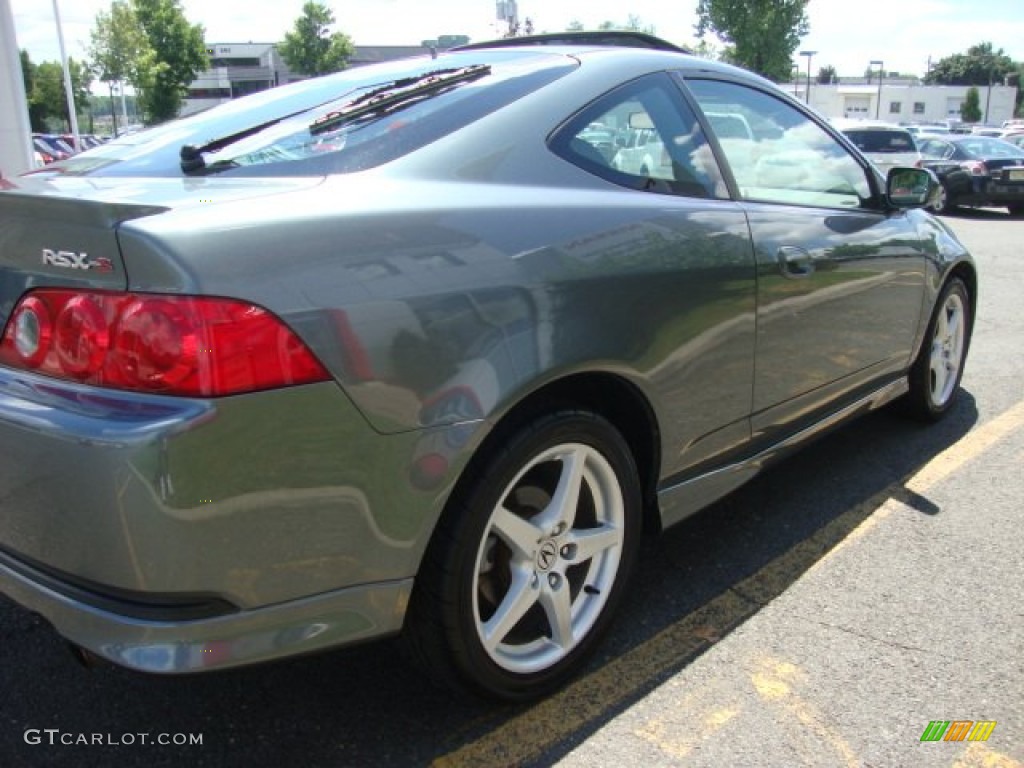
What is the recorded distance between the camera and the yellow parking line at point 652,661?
2.12 metres

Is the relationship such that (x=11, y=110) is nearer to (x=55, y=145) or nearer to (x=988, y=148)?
(x=988, y=148)

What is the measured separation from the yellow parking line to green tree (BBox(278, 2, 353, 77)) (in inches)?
2438

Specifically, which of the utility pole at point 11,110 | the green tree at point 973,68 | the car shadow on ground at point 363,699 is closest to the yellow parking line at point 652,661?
the car shadow on ground at point 363,699

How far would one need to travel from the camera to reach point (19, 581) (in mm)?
1790

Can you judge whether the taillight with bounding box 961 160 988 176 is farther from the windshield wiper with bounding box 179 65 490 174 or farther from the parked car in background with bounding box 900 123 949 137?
the windshield wiper with bounding box 179 65 490 174

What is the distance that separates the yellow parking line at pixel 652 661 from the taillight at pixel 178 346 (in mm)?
1064

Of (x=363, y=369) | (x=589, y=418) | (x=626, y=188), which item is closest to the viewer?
(x=363, y=369)

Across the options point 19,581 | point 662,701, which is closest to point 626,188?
point 662,701

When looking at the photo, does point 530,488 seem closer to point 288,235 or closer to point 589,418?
point 589,418

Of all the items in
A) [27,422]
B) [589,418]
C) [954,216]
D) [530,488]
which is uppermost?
[27,422]

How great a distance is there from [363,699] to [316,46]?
64.3 m

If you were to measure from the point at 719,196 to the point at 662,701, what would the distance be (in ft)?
4.82

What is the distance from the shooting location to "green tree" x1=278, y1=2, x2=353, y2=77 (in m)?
59.8

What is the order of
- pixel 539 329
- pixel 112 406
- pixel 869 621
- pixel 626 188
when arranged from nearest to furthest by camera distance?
pixel 112 406, pixel 539 329, pixel 626 188, pixel 869 621
